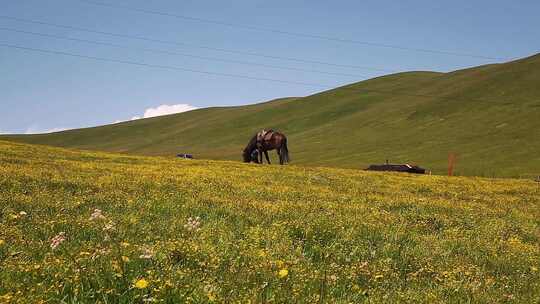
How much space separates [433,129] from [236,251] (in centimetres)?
13857

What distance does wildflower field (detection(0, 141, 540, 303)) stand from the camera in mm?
5074

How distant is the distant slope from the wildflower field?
84.0 metres

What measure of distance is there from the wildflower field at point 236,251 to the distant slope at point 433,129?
84004 mm

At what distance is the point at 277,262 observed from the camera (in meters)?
6.50

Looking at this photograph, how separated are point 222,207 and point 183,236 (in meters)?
4.16

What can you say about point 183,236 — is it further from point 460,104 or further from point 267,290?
point 460,104

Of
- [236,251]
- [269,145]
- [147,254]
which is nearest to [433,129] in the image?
[269,145]

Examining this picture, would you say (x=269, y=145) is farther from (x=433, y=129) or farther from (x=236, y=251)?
(x=433, y=129)

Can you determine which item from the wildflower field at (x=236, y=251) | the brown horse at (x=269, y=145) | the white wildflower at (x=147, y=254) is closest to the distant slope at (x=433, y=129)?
the brown horse at (x=269, y=145)

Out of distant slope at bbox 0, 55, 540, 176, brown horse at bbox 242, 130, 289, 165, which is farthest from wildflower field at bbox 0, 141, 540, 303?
distant slope at bbox 0, 55, 540, 176

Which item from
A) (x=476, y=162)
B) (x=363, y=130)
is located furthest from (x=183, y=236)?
(x=363, y=130)

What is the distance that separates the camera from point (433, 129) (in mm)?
138000

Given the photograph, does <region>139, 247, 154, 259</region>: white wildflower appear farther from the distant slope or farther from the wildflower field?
the distant slope

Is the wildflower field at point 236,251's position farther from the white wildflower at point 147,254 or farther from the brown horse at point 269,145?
the brown horse at point 269,145
